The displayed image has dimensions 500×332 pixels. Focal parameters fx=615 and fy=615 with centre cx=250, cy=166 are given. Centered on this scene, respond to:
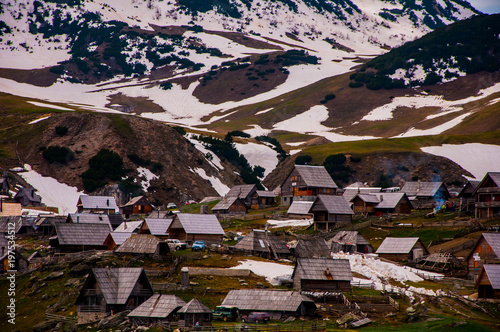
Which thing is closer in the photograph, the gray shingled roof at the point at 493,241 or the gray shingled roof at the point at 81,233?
the gray shingled roof at the point at 493,241

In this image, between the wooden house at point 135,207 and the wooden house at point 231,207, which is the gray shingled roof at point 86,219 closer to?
the wooden house at point 231,207

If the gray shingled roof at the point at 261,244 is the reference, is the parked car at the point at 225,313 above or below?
above

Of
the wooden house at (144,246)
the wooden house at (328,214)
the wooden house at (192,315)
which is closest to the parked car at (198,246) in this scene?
the wooden house at (144,246)

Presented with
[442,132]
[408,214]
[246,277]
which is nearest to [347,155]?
[442,132]

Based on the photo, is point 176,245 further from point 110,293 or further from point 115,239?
point 110,293

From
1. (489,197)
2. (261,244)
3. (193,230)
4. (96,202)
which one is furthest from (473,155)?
(261,244)

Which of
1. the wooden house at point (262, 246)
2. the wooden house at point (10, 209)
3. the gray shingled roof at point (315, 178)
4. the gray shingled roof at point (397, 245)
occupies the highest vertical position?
the gray shingled roof at point (397, 245)

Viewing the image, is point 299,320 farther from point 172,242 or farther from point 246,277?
point 172,242

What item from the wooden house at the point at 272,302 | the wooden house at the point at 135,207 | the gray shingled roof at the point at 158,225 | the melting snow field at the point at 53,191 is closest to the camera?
the wooden house at the point at 272,302
